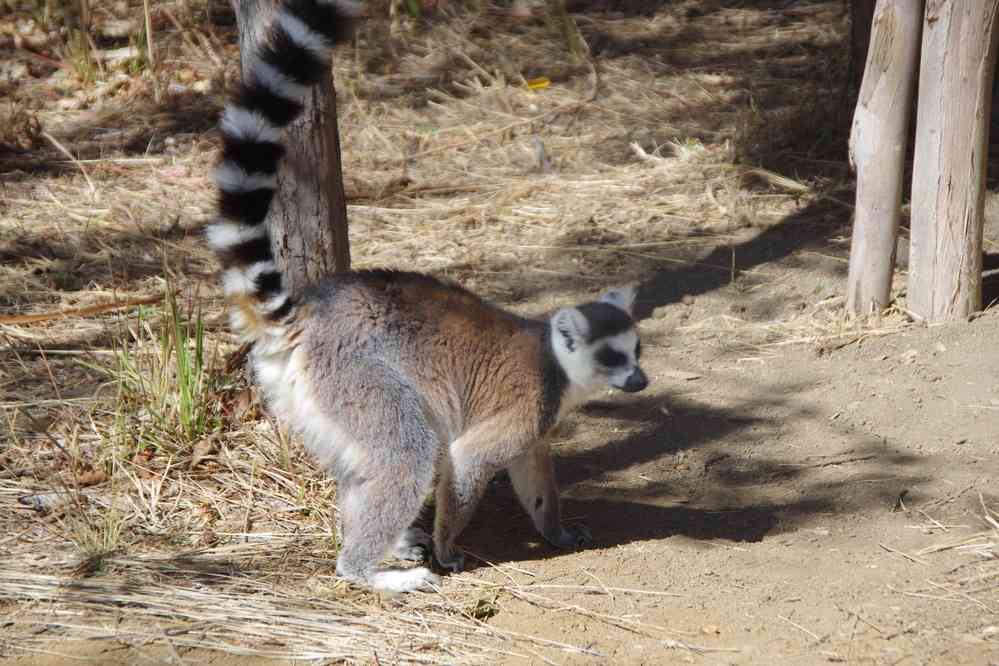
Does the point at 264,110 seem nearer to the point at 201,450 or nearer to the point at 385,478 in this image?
the point at 385,478

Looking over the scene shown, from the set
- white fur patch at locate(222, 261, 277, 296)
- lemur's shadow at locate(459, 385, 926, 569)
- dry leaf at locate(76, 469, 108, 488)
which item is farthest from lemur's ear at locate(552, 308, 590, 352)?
dry leaf at locate(76, 469, 108, 488)

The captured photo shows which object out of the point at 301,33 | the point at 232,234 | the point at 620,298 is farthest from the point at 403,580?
the point at 301,33

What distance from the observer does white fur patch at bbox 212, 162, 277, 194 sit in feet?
13.5

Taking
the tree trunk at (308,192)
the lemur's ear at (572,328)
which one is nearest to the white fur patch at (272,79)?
the tree trunk at (308,192)

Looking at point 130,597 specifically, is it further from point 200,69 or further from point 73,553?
point 200,69

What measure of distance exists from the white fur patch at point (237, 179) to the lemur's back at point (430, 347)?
585 millimetres

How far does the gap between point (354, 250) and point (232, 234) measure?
3.72 meters

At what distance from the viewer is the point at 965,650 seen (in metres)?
3.94

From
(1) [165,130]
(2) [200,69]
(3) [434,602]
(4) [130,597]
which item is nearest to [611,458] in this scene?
(3) [434,602]

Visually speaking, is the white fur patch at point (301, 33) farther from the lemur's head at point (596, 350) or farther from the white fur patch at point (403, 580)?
the white fur patch at point (403, 580)

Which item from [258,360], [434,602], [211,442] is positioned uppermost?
[258,360]

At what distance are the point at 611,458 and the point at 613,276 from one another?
216 cm

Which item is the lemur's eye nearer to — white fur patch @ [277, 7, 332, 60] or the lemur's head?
the lemur's head

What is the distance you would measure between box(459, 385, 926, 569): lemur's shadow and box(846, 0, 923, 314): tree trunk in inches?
38.1
